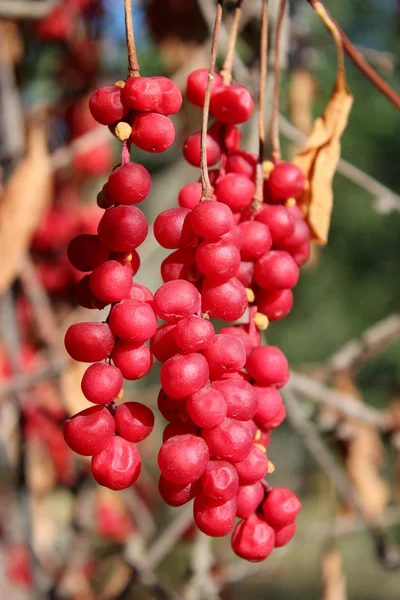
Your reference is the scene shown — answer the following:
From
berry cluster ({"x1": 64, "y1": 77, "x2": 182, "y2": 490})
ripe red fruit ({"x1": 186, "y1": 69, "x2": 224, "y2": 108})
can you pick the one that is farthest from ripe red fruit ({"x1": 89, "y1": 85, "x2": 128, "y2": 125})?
ripe red fruit ({"x1": 186, "y1": 69, "x2": 224, "y2": 108})

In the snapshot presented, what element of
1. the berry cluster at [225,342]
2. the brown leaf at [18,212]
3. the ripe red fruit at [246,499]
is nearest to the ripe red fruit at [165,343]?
the berry cluster at [225,342]

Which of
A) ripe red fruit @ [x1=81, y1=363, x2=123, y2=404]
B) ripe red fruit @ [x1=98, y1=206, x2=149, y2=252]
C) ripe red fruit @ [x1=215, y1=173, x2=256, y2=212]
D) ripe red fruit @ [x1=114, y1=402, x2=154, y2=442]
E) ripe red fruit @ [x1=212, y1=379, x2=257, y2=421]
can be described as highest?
ripe red fruit @ [x1=98, y1=206, x2=149, y2=252]

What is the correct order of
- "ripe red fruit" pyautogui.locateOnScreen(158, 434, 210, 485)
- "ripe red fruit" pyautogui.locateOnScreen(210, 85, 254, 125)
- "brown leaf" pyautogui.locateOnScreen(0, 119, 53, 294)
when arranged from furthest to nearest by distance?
1. "brown leaf" pyautogui.locateOnScreen(0, 119, 53, 294)
2. "ripe red fruit" pyautogui.locateOnScreen(210, 85, 254, 125)
3. "ripe red fruit" pyautogui.locateOnScreen(158, 434, 210, 485)

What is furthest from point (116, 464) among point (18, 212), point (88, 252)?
point (18, 212)

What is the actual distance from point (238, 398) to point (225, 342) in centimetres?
4

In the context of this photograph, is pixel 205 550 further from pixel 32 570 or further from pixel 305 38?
pixel 305 38

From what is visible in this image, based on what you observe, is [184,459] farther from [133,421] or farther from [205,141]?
[205,141]

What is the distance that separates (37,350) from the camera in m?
1.57

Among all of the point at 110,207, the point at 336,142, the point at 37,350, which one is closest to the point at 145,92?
the point at 110,207

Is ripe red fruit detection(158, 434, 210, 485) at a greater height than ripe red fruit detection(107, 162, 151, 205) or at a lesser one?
lesser

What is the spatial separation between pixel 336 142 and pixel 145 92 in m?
0.20

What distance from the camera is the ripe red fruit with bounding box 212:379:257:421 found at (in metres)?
0.40

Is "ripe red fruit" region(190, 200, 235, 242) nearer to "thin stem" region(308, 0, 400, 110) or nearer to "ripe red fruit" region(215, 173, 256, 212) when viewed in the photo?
"ripe red fruit" region(215, 173, 256, 212)

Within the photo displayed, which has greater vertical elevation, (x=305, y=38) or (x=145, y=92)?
(x=145, y=92)
